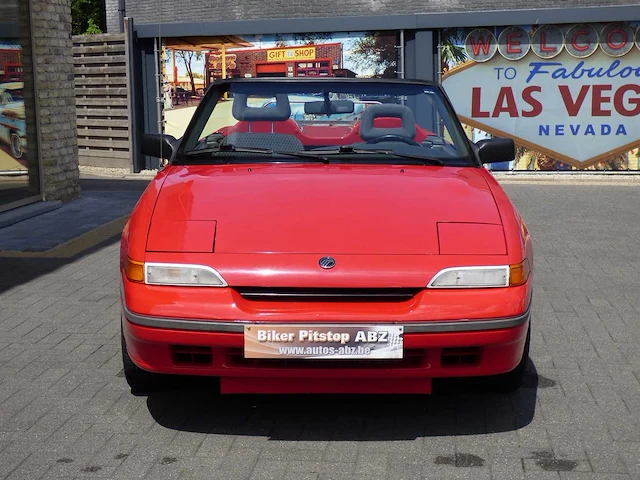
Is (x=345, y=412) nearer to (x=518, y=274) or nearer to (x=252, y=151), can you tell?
(x=518, y=274)

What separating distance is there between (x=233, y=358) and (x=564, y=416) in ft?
5.11

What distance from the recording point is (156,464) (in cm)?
409

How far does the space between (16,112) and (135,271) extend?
27.0ft

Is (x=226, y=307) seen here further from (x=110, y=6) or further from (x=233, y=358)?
(x=110, y=6)

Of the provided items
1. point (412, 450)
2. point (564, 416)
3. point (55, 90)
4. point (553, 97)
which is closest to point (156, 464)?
point (412, 450)

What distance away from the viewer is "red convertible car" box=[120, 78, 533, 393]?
413 centimetres

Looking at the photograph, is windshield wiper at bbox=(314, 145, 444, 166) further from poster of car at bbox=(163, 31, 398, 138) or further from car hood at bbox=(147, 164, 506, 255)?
poster of car at bbox=(163, 31, 398, 138)

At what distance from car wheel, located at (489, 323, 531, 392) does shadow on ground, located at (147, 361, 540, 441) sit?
0.06m

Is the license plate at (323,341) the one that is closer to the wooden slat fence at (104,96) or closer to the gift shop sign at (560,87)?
the gift shop sign at (560,87)

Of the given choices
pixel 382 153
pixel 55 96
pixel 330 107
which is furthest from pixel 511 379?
pixel 55 96

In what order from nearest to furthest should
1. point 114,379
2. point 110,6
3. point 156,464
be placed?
point 156,464
point 114,379
point 110,6

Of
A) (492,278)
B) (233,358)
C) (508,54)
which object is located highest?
(508,54)

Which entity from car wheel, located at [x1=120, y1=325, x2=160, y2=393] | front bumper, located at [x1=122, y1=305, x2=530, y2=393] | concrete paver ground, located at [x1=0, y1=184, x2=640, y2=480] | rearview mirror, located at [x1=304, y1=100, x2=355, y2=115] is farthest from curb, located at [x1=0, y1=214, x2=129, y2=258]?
front bumper, located at [x1=122, y1=305, x2=530, y2=393]

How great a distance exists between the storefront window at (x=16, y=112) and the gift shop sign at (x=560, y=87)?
7861 mm
